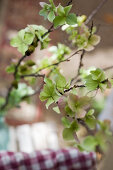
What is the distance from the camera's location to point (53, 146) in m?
1.09

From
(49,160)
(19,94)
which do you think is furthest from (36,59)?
(49,160)

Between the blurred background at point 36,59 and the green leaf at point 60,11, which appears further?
the blurred background at point 36,59

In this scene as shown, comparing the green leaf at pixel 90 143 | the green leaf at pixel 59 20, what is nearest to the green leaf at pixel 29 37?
the green leaf at pixel 59 20

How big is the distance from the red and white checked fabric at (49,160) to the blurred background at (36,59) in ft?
0.40

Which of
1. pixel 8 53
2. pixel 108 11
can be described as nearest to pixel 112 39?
pixel 108 11

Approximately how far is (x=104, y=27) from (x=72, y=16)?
0.20m

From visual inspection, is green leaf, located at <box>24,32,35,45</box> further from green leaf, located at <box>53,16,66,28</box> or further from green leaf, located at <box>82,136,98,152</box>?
green leaf, located at <box>82,136,98,152</box>

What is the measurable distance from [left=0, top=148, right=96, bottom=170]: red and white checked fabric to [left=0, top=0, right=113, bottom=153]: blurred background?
0.40ft

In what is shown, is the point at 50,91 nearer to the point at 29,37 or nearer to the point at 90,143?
the point at 29,37

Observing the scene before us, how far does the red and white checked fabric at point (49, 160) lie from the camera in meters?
0.69

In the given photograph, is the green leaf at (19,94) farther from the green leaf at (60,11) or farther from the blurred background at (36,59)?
the green leaf at (60,11)

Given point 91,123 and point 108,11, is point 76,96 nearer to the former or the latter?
point 91,123

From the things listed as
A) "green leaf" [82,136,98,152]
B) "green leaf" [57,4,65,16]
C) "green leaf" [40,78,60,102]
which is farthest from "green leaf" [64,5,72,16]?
"green leaf" [82,136,98,152]

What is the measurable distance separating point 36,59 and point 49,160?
0.27m
